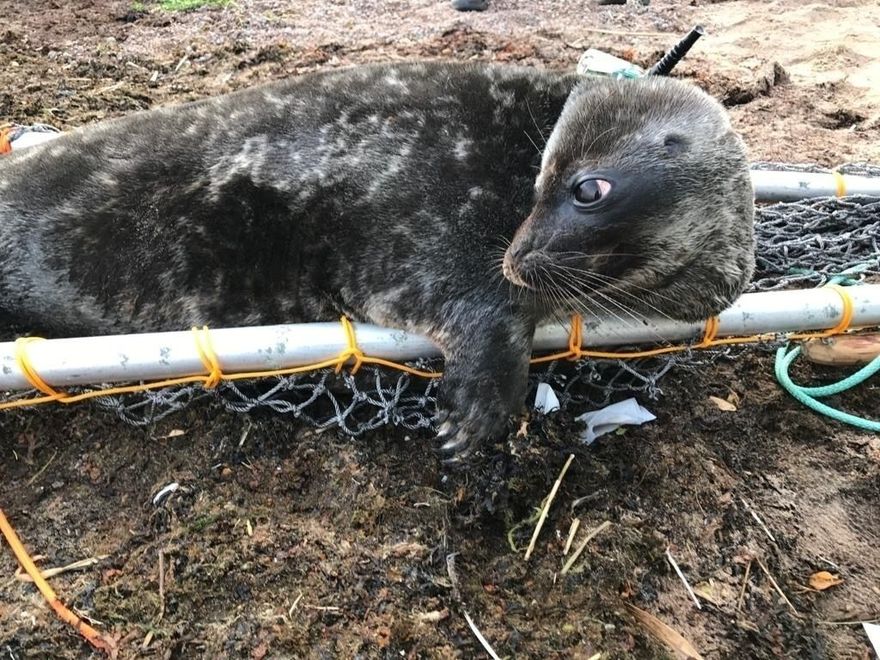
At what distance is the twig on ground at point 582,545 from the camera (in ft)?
8.15

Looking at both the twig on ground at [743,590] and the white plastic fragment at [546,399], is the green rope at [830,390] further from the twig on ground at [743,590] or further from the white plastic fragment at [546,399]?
the white plastic fragment at [546,399]

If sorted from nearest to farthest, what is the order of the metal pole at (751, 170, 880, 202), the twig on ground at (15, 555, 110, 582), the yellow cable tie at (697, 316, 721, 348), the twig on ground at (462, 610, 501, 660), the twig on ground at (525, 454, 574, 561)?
1. the twig on ground at (462, 610, 501, 660)
2. the twig on ground at (15, 555, 110, 582)
3. the twig on ground at (525, 454, 574, 561)
4. the yellow cable tie at (697, 316, 721, 348)
5. the metal pole at (751, 170, 880, 202)

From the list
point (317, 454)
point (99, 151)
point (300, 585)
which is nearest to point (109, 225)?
point (99, 151)

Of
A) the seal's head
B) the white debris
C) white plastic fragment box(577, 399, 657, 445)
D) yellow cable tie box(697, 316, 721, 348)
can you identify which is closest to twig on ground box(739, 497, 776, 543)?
white plastic fragment box(577, 399, 657, 445)

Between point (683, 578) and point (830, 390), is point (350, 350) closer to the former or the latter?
point (683, 578)

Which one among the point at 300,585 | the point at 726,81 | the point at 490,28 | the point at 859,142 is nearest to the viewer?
the point at 300,585

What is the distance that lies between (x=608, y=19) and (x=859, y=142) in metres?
3.42

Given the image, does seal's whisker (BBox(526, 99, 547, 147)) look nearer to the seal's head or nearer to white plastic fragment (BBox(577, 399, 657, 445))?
the seal's head

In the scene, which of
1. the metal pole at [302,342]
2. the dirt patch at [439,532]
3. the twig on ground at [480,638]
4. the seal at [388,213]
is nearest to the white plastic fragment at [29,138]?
the seal at [388,213]

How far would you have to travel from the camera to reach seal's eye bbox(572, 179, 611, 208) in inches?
97.3

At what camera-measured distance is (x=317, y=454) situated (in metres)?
2.94

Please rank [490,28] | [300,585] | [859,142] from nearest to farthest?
[300,585], [859,142], [490,28]

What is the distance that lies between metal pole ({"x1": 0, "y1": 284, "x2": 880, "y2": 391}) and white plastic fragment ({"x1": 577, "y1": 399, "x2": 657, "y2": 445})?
1.05 ft

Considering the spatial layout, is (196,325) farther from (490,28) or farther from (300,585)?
(490,28)
